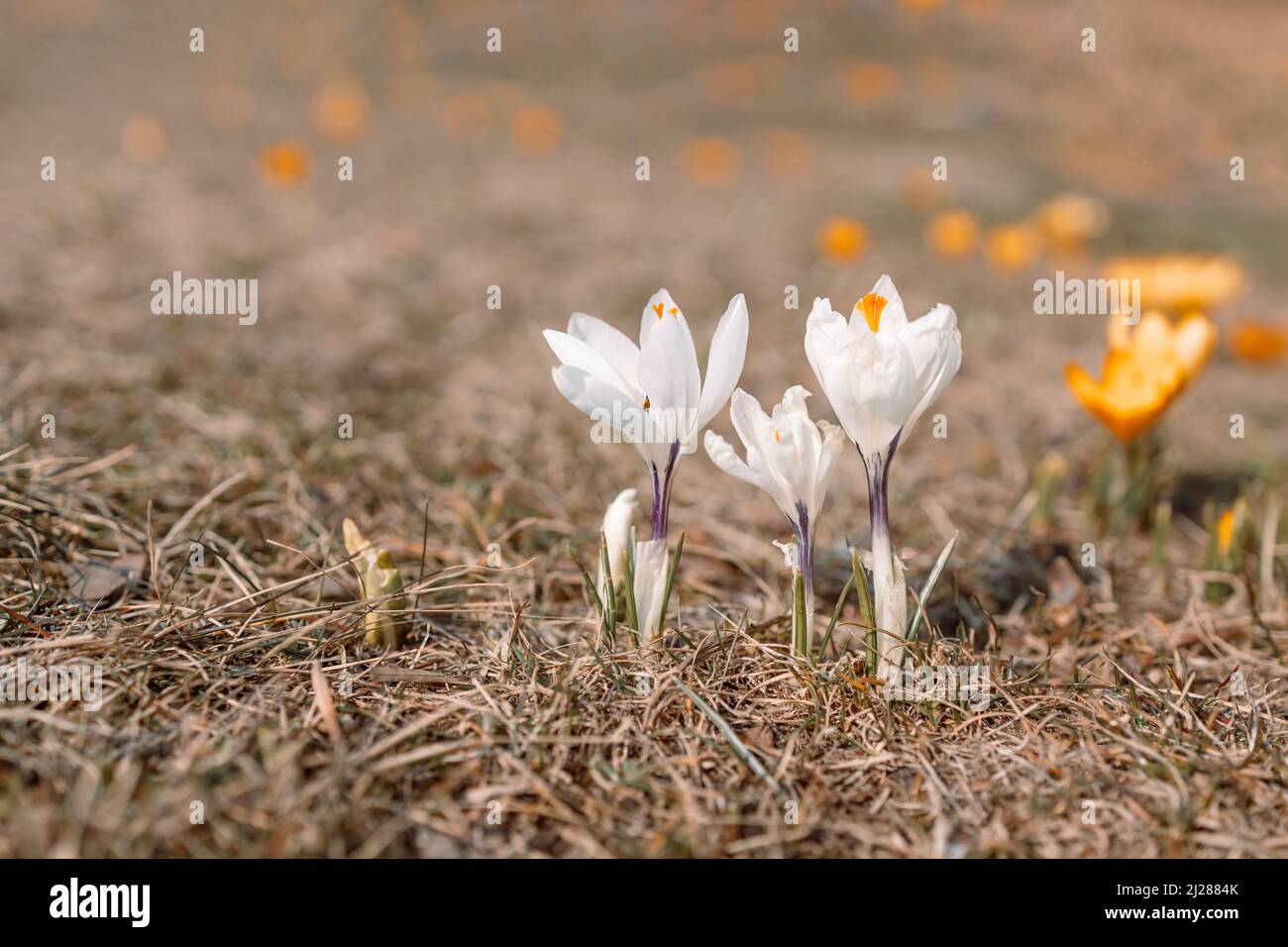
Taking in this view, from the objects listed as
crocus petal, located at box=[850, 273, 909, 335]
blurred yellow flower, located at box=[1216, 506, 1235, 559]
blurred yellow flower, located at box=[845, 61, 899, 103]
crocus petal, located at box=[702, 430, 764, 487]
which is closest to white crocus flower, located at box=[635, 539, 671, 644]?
crocus petal, located at box=[702, 430, 764, 487]

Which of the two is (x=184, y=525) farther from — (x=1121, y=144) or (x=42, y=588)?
(x=1121, y=144)

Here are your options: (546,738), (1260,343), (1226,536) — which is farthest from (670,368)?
(1260,343)

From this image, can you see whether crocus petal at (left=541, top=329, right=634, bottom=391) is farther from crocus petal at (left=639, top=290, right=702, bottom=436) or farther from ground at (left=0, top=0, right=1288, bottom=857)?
ground at (left=0, top=0, right=1288, bottom=857)

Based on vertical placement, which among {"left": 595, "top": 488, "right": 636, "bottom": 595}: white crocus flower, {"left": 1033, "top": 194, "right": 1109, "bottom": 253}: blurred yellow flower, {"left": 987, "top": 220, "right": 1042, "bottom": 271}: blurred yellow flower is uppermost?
{"left": 1033, "top": 194, "right": 1109, "bottom": 253}: blurred yellow flower

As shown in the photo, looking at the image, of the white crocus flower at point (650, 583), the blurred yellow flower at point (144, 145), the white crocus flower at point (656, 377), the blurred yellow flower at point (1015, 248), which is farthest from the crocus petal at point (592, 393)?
the blurred yellow flower at point (144, 145)

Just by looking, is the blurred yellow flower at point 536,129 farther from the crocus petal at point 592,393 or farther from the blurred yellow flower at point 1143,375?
the crocus petal at point 592,393

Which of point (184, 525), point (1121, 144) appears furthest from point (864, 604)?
point (1121, 144)

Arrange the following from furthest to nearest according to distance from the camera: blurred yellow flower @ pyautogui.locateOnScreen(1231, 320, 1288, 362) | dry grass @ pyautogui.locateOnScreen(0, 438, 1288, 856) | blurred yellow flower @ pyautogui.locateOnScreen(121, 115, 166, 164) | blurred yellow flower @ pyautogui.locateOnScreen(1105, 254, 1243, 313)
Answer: blurred yellow flower @ pyautogui.locateOnScreen(121, 115, 166, 164) → blurred yellow flower @ pyautogui.locateOnScreen(1231, 320, 1288, 362) → blurred yellow flower @ pyautogui.locateOnScreen(1105, 254, 1243, 313) → dry grass @ pyautogui.locateOnScreen(0, 438, 1288, 856)
